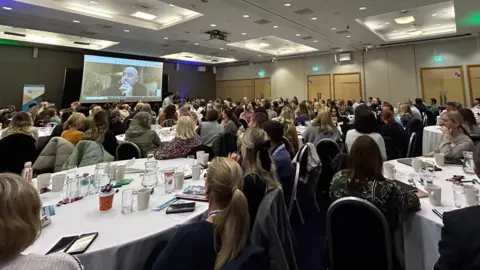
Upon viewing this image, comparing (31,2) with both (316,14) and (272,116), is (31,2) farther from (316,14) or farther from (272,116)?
(316,14)

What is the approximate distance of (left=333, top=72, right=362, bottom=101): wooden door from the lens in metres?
14.1

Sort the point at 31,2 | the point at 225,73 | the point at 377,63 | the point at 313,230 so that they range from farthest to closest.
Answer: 1. the point at 225,73
2. the point at 377,63
3. the point at 31,2
4. the point at 313,230

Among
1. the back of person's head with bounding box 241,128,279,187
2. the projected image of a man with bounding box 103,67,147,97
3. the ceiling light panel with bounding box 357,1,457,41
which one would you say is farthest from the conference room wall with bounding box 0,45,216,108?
the back of person's head with bounding box 241,128,279,187

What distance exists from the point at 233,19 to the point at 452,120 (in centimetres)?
704

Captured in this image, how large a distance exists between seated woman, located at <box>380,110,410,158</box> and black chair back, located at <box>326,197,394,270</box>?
3.53m

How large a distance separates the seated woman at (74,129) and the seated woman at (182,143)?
1.30 meters

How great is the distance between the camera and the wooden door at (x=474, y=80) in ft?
36.8

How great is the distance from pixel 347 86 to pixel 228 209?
1511 centimetres

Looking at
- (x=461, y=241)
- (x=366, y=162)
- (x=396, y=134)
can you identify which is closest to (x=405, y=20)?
(x=396, y=134)

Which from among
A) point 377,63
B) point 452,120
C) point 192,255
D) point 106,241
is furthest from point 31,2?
point 377,63

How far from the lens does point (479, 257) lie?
982 millimetres

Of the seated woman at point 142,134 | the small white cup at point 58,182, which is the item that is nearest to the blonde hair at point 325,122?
the seated woman at point 142,134

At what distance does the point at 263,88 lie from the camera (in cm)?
1786

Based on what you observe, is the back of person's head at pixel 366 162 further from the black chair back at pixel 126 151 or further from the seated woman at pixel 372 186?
the black chair back at pixel 126 151
